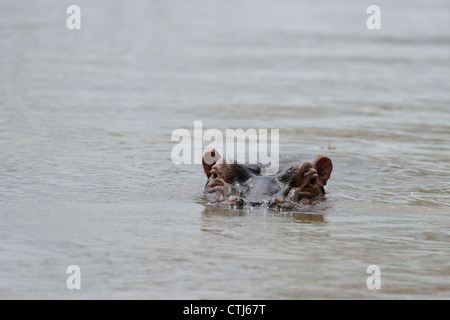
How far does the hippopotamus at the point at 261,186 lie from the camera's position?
30.0ft

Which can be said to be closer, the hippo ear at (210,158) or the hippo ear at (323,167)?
the hippo ear at (323,167)

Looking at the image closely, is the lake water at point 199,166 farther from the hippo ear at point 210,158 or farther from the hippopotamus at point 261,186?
the hippo ear at point 210,158

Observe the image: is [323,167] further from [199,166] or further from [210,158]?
[199,166]

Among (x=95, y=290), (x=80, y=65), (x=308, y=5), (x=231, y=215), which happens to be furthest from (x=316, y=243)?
(x=308, y=5)

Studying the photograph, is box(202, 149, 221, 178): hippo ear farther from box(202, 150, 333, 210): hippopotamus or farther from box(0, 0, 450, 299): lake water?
box(0, 0, 450, 299): lake water

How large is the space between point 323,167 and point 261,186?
84cm

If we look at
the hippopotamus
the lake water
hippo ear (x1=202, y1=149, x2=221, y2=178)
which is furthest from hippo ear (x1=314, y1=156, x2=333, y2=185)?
hippo ear (x1=202, y1=149, x2=221, y2=178)

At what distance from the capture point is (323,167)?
32.2 feet

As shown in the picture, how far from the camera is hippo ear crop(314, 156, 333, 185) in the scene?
31.9 feet

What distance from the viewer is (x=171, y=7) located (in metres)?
31.4

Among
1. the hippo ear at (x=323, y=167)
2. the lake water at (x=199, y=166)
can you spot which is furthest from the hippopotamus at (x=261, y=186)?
the lake water at (x=199, y=166)

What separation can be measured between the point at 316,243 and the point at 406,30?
19.8m
